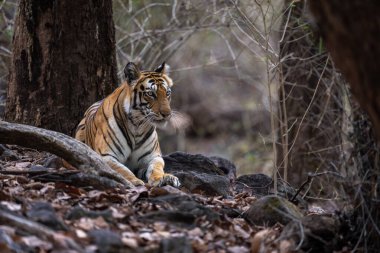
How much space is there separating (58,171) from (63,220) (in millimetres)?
1322

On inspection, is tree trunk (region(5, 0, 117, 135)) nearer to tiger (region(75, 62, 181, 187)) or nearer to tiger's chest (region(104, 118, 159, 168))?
tiger (region(75, 62, 181, 187))

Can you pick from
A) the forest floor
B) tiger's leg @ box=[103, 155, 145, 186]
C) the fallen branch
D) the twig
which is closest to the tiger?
tiger's leg @ box=[103, 155, 145, 186]

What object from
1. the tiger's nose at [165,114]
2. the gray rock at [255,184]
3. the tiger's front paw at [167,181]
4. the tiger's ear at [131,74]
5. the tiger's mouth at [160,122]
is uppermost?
the tiger's ear at [131,74]

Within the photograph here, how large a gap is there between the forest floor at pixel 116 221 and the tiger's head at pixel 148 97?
5.89ft

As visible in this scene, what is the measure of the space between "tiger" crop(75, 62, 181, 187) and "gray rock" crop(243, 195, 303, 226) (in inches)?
92.1

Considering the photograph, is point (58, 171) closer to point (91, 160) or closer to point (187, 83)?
point (91, 160)

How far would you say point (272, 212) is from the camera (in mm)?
6402

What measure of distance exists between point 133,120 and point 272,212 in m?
2.92

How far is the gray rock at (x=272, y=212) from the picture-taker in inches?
251

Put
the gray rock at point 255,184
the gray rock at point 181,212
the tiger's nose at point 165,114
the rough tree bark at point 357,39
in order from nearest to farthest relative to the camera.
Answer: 1. the rough tree bark at point 357,39
2. the gray rock at point 181,212
3. the gray rock at point 255,184
4. the tiger's nose at point 165,114

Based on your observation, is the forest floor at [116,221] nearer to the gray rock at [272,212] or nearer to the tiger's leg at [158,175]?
the gray rock at [272,212]

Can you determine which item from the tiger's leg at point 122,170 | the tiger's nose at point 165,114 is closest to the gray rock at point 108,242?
the tiger's leg at point 122,170

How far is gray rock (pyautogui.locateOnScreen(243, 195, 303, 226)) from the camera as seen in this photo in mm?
6363

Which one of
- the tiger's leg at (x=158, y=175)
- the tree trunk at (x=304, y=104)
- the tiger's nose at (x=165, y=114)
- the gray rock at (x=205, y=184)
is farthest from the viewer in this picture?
the tree trunk at (x=304, y=104)
